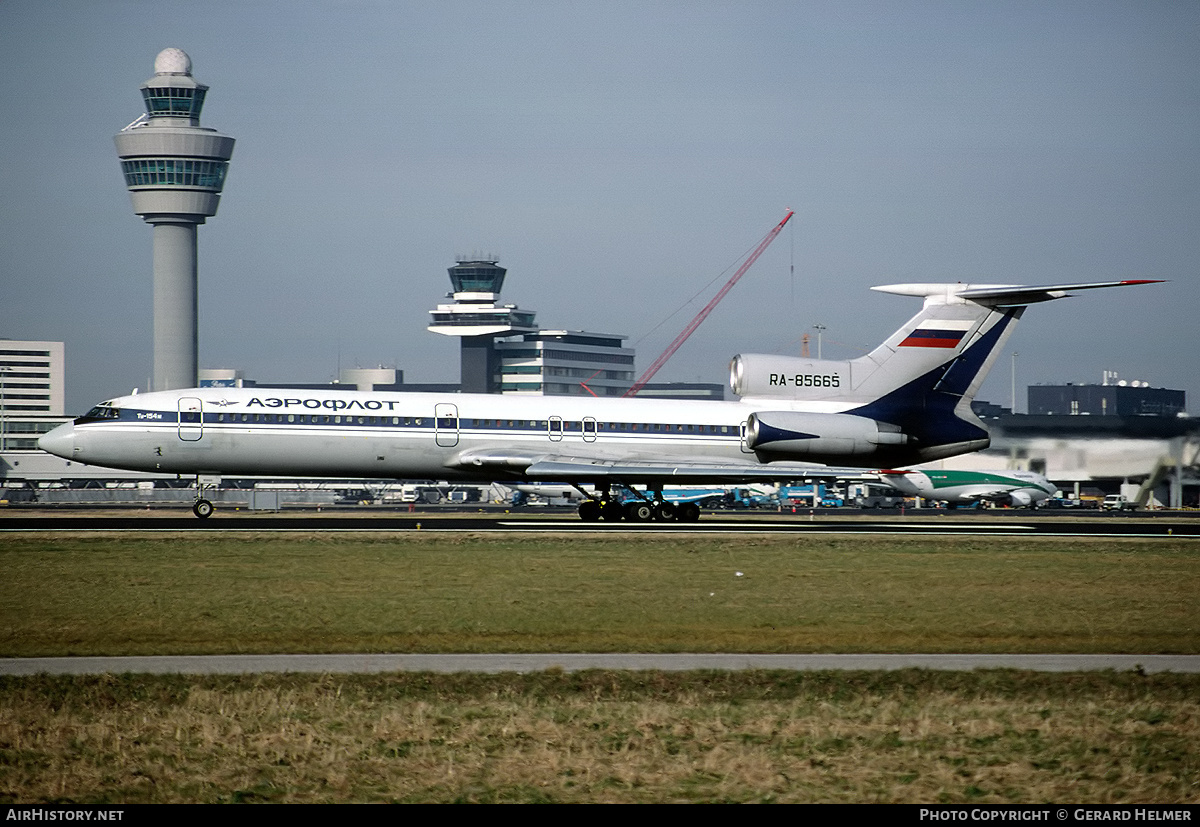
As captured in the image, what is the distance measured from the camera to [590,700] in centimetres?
1349

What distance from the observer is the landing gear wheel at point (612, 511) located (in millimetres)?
44375

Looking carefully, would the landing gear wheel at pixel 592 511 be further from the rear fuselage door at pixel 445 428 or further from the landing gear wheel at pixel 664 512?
the rear fuselage door at pixel 445 428

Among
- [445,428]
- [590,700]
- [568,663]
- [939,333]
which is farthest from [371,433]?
[590,700]

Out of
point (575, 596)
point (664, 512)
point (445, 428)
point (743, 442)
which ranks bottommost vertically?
point (575, 596)

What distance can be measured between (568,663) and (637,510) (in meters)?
28.2

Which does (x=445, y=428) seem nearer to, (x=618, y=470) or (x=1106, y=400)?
(x=618, y=470)

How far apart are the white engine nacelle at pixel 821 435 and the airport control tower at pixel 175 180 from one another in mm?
151508

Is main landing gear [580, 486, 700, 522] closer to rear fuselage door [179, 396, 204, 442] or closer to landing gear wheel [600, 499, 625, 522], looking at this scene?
landing gear wheel [600, 499, 625, 522]

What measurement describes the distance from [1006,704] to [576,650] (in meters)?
5.97

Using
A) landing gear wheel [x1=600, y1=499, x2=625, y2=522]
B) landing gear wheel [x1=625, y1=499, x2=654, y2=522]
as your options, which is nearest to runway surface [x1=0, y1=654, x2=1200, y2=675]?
landing gear wheel [x1=625, y1=499, x2=654, y2=522]

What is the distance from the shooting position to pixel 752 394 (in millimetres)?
44438

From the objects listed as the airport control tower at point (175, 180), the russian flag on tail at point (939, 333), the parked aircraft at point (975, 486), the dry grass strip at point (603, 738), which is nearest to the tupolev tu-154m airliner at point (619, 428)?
the russian flag on tail at point (939, 333)

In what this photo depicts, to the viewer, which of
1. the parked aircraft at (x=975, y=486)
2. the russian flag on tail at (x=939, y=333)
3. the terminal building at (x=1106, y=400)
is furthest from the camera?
the terminal building at (x=1106, y=400)

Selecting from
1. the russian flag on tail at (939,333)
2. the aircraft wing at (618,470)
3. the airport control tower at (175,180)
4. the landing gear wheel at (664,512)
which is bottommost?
the landing gear wheel at (664,512)
